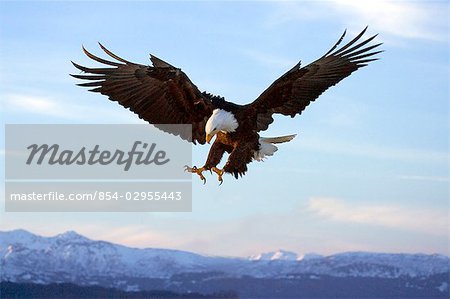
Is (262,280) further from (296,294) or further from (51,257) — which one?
(51,257)

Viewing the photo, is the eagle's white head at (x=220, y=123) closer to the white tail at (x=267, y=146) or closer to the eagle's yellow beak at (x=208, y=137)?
the eagle's yellow beak at (x=208, y=137)

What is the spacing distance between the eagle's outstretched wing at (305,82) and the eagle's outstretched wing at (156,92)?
422 mm

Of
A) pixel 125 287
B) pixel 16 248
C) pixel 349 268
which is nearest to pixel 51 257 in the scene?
pixel 16 248

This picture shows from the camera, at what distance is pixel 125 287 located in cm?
14288

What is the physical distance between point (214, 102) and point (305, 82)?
1.05 metres

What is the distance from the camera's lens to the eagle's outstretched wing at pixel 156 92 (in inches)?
301

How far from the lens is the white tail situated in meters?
7.66

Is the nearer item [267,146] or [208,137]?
[208,137]

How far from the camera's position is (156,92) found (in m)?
7.95

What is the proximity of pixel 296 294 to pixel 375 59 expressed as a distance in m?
130

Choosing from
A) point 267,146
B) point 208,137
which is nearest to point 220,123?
point 208,137

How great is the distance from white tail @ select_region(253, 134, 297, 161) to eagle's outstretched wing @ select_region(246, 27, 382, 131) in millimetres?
220

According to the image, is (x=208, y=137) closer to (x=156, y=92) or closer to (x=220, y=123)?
(x=220, y=123)

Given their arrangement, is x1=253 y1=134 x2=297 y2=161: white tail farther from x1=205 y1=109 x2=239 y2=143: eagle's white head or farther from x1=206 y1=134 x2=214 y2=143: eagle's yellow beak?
Result: x1=206 y1=134 x2=214 y2=143: eagle's yellow beak
